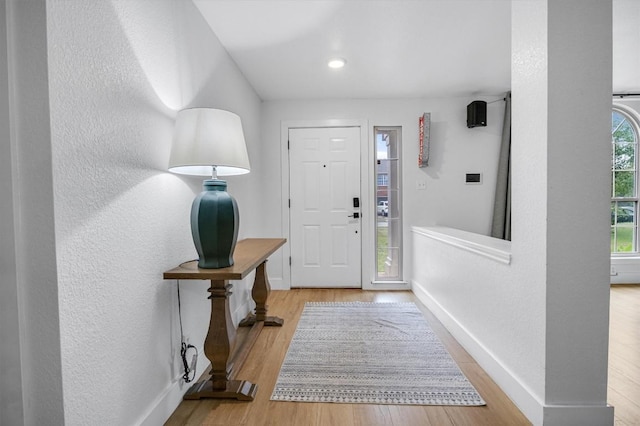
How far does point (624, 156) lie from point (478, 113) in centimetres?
205

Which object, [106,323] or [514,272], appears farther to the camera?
[514,272]

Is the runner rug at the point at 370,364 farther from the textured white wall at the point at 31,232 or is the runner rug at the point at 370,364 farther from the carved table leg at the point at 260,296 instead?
the textured white wall at the point at 31,232

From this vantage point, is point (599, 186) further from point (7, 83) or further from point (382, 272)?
point (382, 272)

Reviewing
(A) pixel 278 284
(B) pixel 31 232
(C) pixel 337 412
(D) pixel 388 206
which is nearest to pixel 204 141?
(B) pixel 31 232

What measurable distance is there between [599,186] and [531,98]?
49cm

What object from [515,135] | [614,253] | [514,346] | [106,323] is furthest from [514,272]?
[614,253]

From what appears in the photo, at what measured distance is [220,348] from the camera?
5.25 ft

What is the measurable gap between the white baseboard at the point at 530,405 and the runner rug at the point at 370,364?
165 millimetres

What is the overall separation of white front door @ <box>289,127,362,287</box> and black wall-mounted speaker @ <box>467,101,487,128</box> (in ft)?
4.26

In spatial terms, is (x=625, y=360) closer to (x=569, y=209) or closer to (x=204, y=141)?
(x=569, y=209)

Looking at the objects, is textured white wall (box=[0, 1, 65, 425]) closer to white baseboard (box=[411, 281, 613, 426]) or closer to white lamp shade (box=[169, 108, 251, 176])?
white lamp shade (box=[169, 108, 251, 176])

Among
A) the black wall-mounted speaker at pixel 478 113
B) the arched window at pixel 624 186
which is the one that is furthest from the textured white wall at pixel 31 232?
the arched window at pixel 624 186

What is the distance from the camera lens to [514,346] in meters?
1.61

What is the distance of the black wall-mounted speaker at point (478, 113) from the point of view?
3.47 metres
